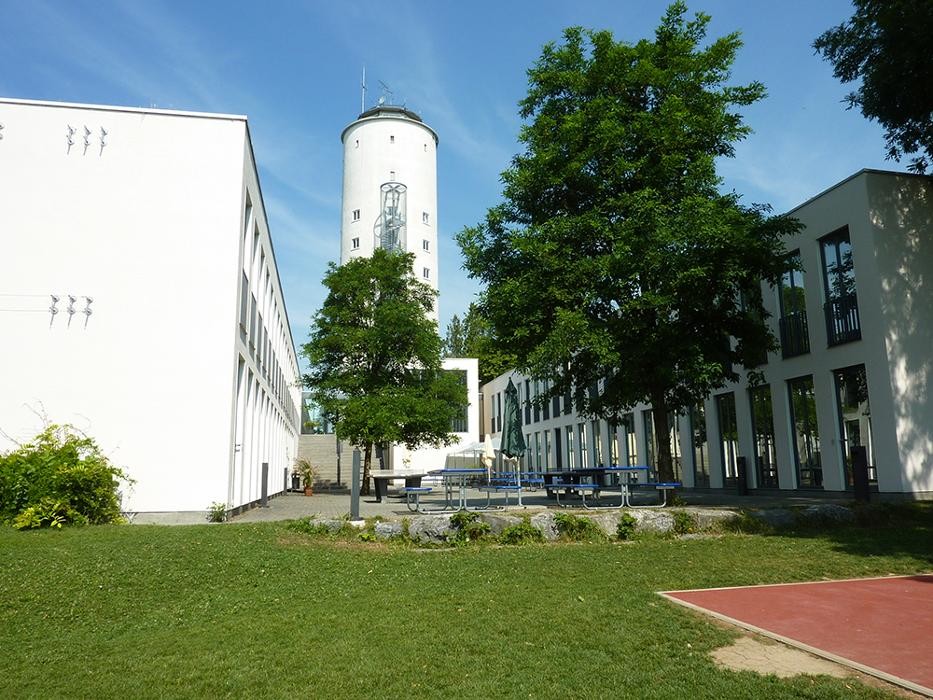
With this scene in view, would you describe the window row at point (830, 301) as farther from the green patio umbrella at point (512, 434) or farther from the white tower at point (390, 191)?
the white tower at point (390, 191)

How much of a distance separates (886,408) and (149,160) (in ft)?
58.8

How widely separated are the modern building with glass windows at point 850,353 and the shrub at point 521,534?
6.20m

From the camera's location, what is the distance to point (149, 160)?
16156mm

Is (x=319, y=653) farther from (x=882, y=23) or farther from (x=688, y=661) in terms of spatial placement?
(x=882, y=23)

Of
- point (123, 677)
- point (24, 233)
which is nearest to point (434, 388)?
point (24, 233)

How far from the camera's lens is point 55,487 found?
1316 centimetres

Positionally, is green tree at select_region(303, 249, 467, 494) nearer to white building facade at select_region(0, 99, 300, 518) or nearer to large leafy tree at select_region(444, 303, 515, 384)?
white building facade at select_region(0, 99, 300, 518)

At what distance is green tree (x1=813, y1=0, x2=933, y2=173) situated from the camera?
15.4 m

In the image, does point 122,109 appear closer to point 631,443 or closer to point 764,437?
point 764,437

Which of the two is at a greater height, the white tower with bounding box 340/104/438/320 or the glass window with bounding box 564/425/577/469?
the white tower with bounding box 340/104/438/320

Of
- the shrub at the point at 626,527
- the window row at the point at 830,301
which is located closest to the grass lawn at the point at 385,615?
the shrub at the point at 626,527

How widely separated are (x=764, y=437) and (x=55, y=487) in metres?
18.3

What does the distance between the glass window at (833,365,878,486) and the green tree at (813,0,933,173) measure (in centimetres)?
582

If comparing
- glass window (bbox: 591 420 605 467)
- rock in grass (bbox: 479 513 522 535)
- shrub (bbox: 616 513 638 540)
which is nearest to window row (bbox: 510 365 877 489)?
glass window (bbox: 591 420 605 467)
